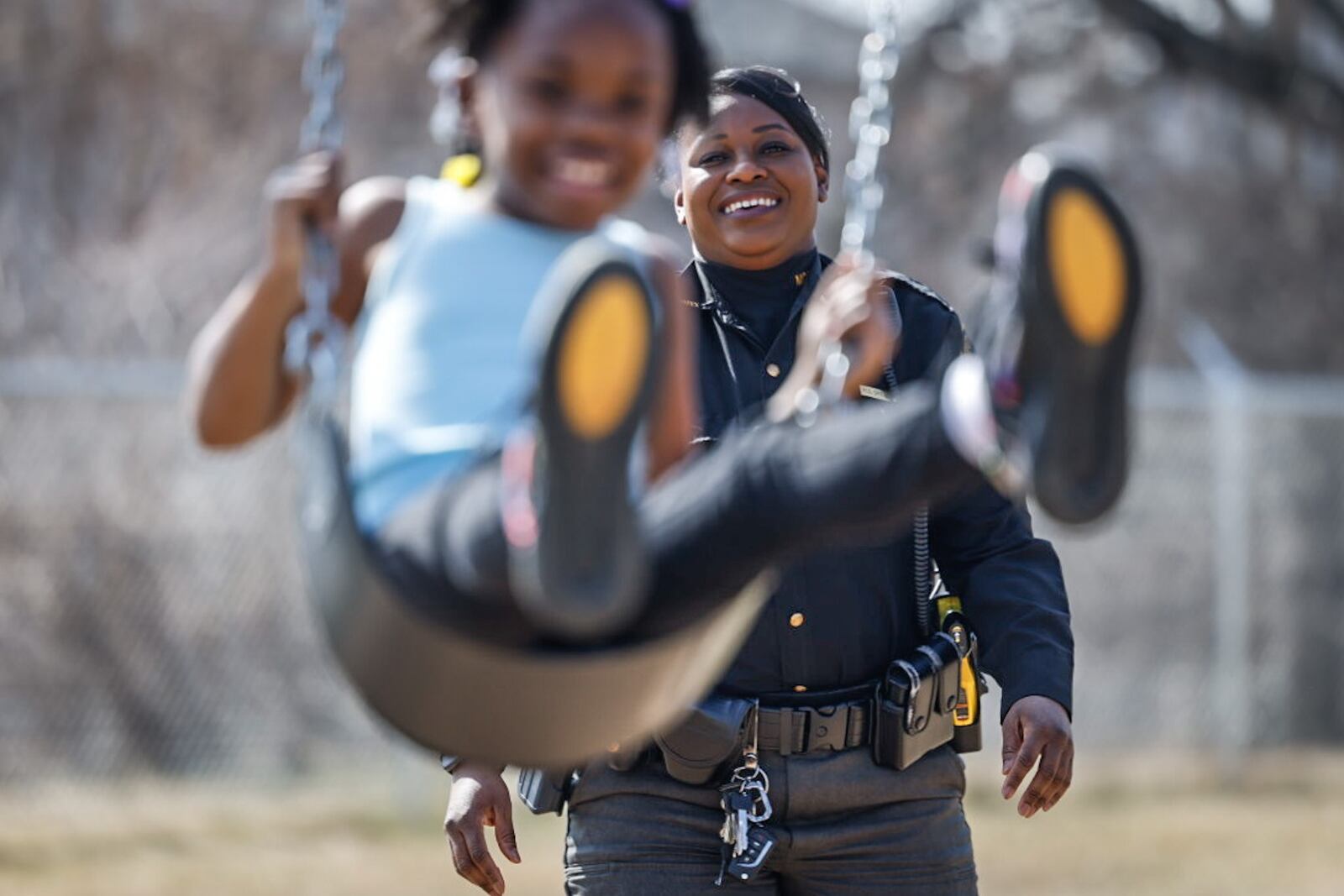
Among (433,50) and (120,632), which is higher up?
(120,632)

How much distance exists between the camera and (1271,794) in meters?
10.1

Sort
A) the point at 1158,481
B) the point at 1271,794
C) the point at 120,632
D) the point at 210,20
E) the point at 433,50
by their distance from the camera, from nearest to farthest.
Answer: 1. the point at 433,50
2. the point at 120,632
3. the point at 1271,794
4. the point at 1158,481
5. the point at 210,20

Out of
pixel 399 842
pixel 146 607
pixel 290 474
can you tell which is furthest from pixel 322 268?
pixel 146 607

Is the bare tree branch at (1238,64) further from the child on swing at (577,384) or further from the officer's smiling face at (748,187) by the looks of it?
the child on swing at (577,384)

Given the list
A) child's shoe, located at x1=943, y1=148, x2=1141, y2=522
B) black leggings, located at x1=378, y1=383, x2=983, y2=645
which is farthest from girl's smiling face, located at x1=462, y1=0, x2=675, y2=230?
child's shoe, located at x1=943, y1=148, x2=1141, y2=522

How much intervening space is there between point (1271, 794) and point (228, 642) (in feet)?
16.4

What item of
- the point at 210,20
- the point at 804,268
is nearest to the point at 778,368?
the point at 804,268

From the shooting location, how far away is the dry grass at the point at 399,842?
26.3 feet

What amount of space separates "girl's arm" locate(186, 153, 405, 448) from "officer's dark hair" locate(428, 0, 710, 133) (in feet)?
0.77

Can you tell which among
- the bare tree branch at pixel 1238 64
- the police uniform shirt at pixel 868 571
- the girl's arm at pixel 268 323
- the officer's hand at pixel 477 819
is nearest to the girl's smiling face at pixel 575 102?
the girl's arm at pixel 268 323

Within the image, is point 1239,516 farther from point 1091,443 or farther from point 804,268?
point 1091,443

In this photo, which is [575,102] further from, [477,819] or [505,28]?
[477,819]

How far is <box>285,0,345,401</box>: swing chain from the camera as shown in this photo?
277 centimetres

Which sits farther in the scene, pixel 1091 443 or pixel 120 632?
pixel 120 632
